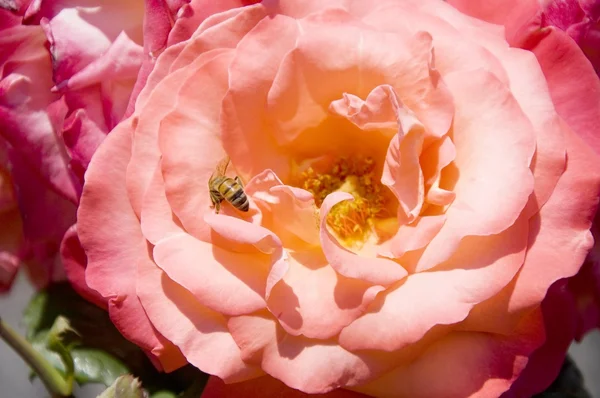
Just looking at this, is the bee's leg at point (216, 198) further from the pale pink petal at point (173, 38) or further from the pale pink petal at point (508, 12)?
the pale pink petal at point (508, 12)

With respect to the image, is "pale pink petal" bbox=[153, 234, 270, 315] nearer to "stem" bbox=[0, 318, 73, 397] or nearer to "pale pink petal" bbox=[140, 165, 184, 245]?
"pale pink petal" bbox=[140, 165, 184, 245]

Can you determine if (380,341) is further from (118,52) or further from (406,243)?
(118,52)

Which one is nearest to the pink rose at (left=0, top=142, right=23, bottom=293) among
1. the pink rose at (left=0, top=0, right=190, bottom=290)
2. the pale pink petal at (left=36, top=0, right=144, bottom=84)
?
the pink rose at (left=0, top=0, right=190, bottom=290)

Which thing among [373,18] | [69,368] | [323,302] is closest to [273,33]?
→ [373,18]

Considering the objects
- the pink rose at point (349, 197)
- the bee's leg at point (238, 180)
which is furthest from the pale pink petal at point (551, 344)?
the bee's leg at point (238, 180)

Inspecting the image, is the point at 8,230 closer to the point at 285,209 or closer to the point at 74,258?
the point at 74,258

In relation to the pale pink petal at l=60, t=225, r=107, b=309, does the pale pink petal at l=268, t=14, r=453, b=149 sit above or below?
above
